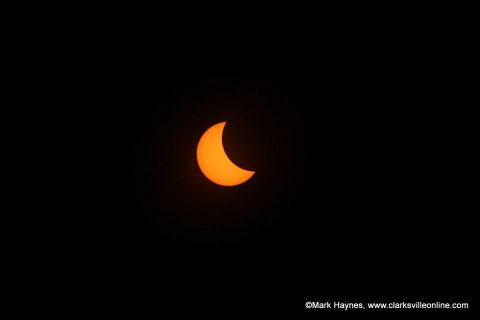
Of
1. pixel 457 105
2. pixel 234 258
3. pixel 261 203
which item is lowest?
pixel 234 258

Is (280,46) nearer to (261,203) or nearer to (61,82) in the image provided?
(261,203)

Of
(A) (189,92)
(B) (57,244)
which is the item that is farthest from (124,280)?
(A) (189,92)

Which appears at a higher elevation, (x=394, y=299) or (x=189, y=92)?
(x=189, y=92)

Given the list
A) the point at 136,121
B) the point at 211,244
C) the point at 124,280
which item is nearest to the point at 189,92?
the point at 136,121
